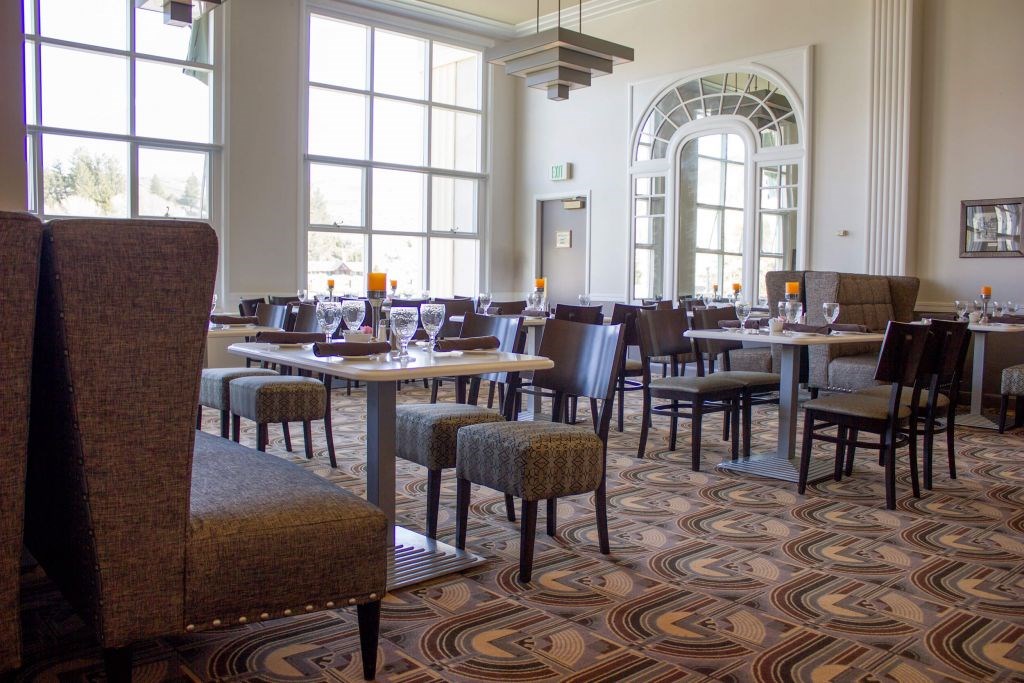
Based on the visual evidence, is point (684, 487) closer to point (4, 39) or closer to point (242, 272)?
point (4, 39)

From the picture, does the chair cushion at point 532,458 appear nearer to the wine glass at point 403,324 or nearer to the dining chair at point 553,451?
the dining chair at point 553,451

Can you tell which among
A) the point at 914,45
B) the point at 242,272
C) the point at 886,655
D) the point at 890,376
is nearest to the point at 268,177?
the point at 242,272

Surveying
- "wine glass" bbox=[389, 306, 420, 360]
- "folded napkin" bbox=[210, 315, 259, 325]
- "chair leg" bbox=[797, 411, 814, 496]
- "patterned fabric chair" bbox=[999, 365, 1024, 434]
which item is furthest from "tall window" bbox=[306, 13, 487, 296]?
"wine glass" bbox=[389, 306, 420, 360]

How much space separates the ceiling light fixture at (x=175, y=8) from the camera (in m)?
6.39

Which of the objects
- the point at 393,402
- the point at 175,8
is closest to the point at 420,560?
the point at 393,402

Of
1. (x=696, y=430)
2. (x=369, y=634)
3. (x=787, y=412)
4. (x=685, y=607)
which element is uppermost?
(x=787, y=412)

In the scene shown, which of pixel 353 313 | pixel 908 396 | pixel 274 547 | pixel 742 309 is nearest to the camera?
pixel 274 547

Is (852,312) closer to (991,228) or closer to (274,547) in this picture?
(991,228)

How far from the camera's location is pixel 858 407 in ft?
13.2

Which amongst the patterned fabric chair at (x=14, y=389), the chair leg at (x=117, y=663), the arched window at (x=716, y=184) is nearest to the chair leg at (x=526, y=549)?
the chair leg at (x=117, y=663)

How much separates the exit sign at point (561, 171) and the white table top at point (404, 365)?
816 centimetres

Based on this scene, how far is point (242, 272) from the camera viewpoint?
9508 mm

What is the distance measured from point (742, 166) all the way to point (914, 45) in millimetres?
2010

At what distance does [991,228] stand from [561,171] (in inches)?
205
